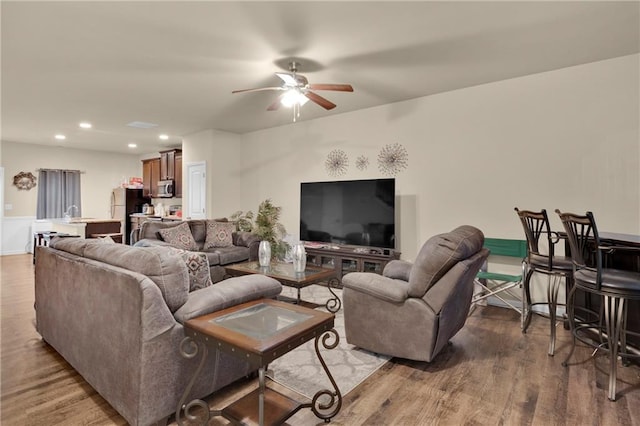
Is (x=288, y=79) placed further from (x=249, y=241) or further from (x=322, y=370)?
(x=249, y=241)

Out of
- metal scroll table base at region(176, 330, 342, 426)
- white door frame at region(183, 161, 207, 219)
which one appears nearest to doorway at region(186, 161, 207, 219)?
white door frame at region(183, 161, 207, 219)

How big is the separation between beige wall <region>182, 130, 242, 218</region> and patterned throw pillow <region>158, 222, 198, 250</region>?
1.32 m

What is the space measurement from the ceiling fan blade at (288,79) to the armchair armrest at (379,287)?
197 centimetres

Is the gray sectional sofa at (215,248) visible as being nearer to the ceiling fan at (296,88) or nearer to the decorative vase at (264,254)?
the decorative vase at (264,254)

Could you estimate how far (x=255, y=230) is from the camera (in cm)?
589

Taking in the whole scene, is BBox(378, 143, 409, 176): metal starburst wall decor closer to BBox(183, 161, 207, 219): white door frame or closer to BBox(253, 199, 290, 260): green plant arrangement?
BBox(253, 199, 290, 260): green plant arrangement

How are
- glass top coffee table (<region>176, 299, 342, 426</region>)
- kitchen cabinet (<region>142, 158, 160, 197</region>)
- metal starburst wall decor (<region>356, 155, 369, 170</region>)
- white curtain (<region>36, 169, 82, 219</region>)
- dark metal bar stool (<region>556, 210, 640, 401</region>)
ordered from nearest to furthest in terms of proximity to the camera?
1. glass top coffee table (<region>176, 299, 342, 426</region>)
2. dark metal bar stool (<region>556, 210, 640, 401</region>)
3. metal starburst wall decor (<region>356, 155, 369, 170</region>)
4. white curtain (<region>36, 169, 82, 219</region>)
5. kitchen cabinet (<region>142, 158, 160, 197</region>)

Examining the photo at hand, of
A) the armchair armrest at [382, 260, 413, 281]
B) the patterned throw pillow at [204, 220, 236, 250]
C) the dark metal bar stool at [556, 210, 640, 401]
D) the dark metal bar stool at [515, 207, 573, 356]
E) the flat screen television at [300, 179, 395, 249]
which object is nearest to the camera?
the dark metal bar stool at [556, 210, 640, 401]

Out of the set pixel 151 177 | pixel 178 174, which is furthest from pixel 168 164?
pixel 151 177

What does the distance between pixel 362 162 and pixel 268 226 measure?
2.03m

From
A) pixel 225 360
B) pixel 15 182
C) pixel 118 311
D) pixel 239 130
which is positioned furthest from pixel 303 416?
pixel 15 182

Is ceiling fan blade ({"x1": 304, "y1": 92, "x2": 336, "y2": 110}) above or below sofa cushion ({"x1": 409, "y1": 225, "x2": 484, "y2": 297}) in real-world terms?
above

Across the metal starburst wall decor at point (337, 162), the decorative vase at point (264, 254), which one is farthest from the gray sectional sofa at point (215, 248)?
the metal starburst wall decor at point (337, 162)

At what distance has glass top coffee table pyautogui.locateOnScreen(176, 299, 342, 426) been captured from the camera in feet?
5.01
